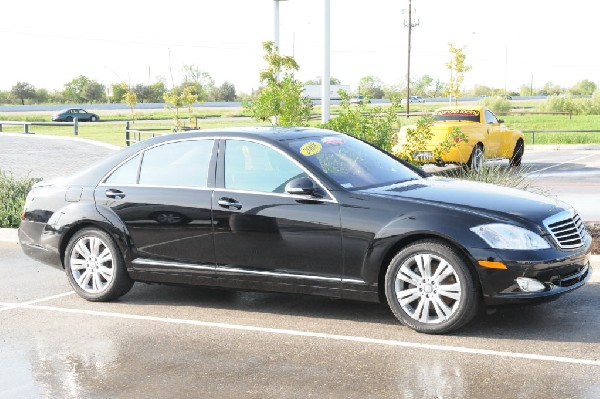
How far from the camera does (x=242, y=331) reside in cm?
701

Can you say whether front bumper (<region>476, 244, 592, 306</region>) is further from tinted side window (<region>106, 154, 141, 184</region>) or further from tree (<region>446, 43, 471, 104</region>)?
tree (<region>446, 43, 471, 104</region>)

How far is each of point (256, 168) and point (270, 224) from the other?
0.59m

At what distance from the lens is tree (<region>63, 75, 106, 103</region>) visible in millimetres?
125000

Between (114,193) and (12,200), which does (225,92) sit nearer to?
(12,200)

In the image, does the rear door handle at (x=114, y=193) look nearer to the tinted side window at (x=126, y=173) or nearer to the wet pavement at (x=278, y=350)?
the tinted side window at (x=126, y=173)

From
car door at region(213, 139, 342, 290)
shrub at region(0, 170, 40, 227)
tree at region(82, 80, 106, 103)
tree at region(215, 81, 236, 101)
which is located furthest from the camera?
tree at region(82, 80, 106, 103)

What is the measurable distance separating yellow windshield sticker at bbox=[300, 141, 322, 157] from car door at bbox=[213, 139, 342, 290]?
6.4 inches

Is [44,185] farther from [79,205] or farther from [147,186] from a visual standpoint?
[147,186]

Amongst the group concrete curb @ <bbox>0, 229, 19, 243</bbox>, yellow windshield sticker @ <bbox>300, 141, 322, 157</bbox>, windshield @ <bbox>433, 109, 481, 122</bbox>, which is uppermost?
windshield @ <bbox>433, 109, 481, 122</bbox>

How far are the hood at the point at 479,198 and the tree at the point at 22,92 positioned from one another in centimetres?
11635

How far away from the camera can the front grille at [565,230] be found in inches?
263

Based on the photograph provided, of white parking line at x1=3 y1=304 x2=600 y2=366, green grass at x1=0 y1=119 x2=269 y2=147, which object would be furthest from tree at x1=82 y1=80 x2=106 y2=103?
white parking line at x1=3 y1=304 x2=600 y2=366

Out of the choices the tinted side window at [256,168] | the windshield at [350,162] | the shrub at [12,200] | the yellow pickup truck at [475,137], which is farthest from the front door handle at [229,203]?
the yellow pickup truck at [475,137]

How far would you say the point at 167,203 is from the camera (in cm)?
775
